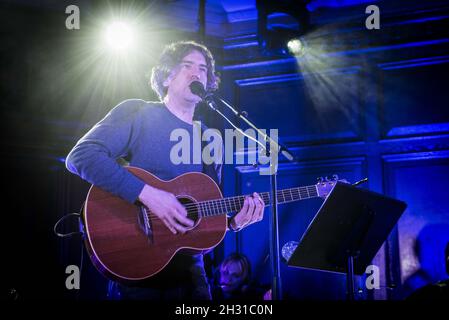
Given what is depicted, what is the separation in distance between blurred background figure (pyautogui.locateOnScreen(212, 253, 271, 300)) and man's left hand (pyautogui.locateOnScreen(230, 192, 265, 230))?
5.45 ft

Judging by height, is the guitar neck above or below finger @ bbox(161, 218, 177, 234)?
above

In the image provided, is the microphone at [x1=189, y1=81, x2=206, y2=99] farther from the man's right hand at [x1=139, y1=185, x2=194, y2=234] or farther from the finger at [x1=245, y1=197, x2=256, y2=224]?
the finger at [x1=245, y1=197, x2=256, y2=224]

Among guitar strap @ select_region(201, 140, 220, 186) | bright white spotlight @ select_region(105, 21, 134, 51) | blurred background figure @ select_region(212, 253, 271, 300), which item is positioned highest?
bright white spotlight @ select_region(105, 21, 134, 51)

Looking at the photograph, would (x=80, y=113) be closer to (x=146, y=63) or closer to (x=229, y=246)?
(x=146, y=63)

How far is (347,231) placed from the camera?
292 centimetres

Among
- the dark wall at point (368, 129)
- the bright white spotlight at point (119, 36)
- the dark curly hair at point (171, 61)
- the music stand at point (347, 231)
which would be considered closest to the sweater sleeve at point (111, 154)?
the dark curly hair at point (171, 61)

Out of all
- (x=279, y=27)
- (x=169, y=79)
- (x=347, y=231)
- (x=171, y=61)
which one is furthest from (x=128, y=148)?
(x=279, y=27)

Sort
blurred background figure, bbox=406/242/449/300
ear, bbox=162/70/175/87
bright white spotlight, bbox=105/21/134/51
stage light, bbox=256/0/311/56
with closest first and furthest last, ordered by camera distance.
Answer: blurred background figure, bbox=406/242/449/300
ear, bbox=162/70/175/87
stage light, bbox=256/0/311/56
bright white spotlight, bbox=105/21/134/51

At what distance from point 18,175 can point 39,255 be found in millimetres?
760

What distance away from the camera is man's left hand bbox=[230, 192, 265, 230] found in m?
3.31

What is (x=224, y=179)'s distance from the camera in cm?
541

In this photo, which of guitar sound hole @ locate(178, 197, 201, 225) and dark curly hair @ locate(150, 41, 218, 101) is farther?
dark curly hair @ locate(150, 41, 218, 101)

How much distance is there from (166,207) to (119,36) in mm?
2733

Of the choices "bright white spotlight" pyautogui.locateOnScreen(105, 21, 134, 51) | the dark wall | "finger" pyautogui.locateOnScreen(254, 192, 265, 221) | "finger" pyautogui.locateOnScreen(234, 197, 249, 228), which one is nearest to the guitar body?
"finger" pyautogui.locateOnScreen(234, 197, 249, 228)
